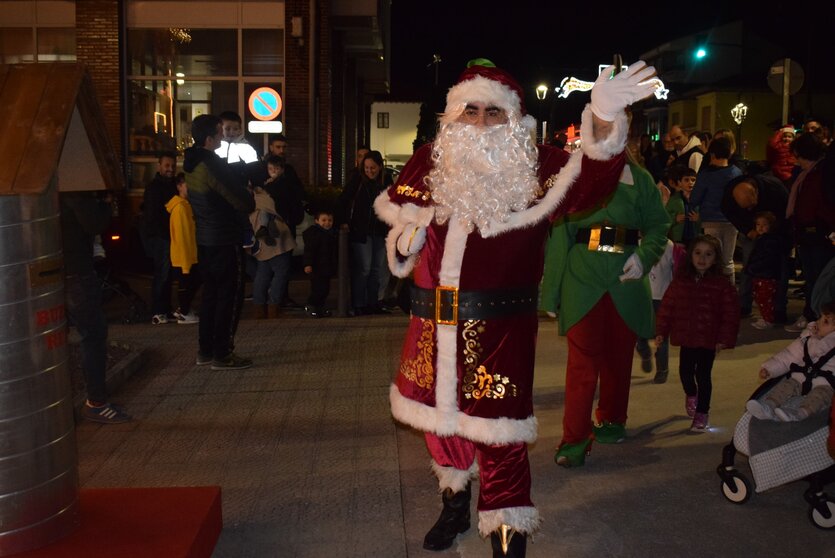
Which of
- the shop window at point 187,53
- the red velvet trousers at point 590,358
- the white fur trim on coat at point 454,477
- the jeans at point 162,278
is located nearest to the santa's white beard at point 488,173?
the white fur trim on coat at point 454,477

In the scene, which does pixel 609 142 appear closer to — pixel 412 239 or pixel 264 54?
pixel 412 239

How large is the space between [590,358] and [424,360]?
168cm

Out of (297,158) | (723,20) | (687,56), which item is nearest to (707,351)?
(297,158)

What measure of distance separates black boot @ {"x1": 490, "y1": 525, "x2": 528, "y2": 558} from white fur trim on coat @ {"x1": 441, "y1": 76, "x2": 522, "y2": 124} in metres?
1.79

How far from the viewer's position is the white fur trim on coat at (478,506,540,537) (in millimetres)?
4027

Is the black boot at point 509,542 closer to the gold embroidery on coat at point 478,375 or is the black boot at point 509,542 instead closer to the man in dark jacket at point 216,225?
the gold embroidery on coat at point 478,375

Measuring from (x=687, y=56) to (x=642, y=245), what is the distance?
69.6 metres

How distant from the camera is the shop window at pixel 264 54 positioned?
1894 centimetres

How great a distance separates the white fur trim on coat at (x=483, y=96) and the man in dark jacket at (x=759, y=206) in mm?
6718

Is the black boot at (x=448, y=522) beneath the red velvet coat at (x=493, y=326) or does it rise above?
beneath

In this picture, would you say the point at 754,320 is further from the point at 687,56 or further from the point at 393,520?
the point at 687,56

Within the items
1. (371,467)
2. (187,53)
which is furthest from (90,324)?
(187,53)

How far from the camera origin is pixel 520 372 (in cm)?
414

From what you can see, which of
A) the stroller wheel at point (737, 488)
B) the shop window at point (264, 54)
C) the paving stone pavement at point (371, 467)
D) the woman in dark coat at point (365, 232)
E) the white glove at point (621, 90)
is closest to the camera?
the white glove at point (621, 90)
